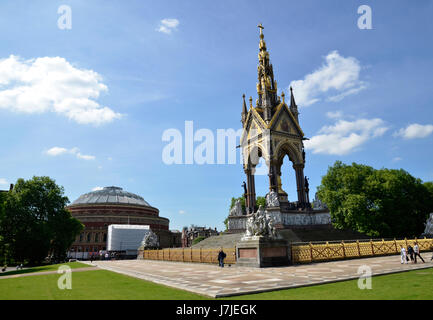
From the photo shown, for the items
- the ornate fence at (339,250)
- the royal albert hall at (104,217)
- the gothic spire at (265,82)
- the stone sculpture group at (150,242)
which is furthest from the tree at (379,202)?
the royal albert hall at (104,217)

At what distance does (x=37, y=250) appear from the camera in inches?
1455

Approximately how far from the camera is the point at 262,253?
16422mm

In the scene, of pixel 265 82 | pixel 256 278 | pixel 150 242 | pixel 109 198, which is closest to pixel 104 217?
pixel 109 198

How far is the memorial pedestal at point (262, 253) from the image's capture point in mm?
16422

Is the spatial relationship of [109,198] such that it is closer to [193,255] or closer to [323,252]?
[193,255]

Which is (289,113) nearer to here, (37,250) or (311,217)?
(311,217)

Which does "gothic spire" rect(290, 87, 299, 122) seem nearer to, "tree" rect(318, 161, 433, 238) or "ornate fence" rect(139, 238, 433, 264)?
"tree" rect(318, 161, 433, 238)

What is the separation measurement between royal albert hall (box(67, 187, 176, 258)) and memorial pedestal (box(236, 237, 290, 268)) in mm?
57196

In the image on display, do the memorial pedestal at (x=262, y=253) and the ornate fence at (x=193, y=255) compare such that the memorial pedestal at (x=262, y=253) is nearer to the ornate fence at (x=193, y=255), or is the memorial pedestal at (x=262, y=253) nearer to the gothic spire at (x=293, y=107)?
the ornate fence at (x=193, y=255)

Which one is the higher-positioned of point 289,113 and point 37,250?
point 289,113

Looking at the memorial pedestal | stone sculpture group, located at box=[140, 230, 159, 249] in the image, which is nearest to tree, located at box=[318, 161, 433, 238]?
stone sculpture group, located at box=[140, 230, 159, 249]
